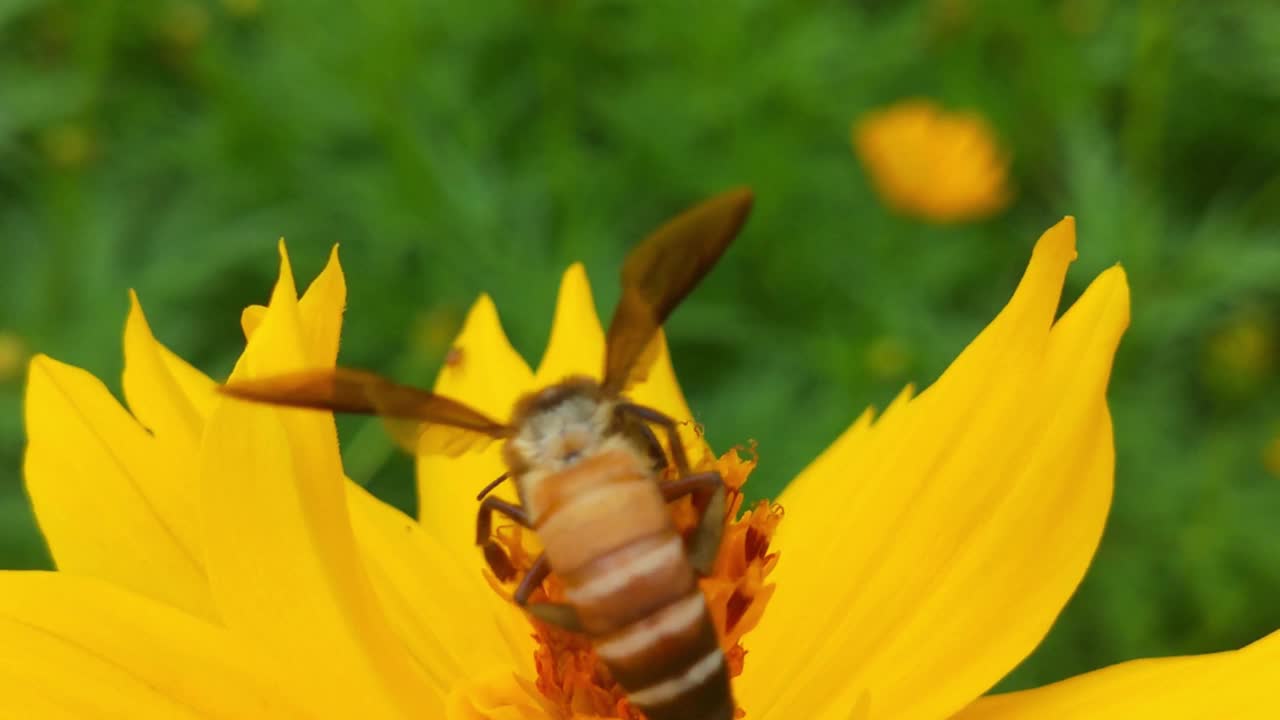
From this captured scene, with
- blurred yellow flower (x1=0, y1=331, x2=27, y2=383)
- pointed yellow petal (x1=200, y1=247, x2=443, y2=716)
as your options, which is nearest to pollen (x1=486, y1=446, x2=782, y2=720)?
pointed yellow petal (x1=200, y1=247, x2=443, y2=716)

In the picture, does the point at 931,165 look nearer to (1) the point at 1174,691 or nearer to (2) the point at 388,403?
(1) the point at 1174,691

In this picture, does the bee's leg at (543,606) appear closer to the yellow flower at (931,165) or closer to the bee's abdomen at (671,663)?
the bee's abdomen at (671,663)

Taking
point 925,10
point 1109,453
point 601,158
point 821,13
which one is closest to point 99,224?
point 601,158

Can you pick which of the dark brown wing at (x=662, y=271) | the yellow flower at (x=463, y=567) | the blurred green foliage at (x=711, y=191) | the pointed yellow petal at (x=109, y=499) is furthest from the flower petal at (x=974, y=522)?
the blurred green foliage at (x=711, y=191)

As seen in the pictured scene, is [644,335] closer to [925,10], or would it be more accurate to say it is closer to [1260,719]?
[1260,719]

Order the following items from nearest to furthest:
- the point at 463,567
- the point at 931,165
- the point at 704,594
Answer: the point at 704,594
the point at 463,567
the point at 931,165

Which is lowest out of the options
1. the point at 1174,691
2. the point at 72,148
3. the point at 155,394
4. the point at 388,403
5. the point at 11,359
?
the point at 1174,691

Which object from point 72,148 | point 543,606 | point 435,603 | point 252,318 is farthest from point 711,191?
point 543,606
